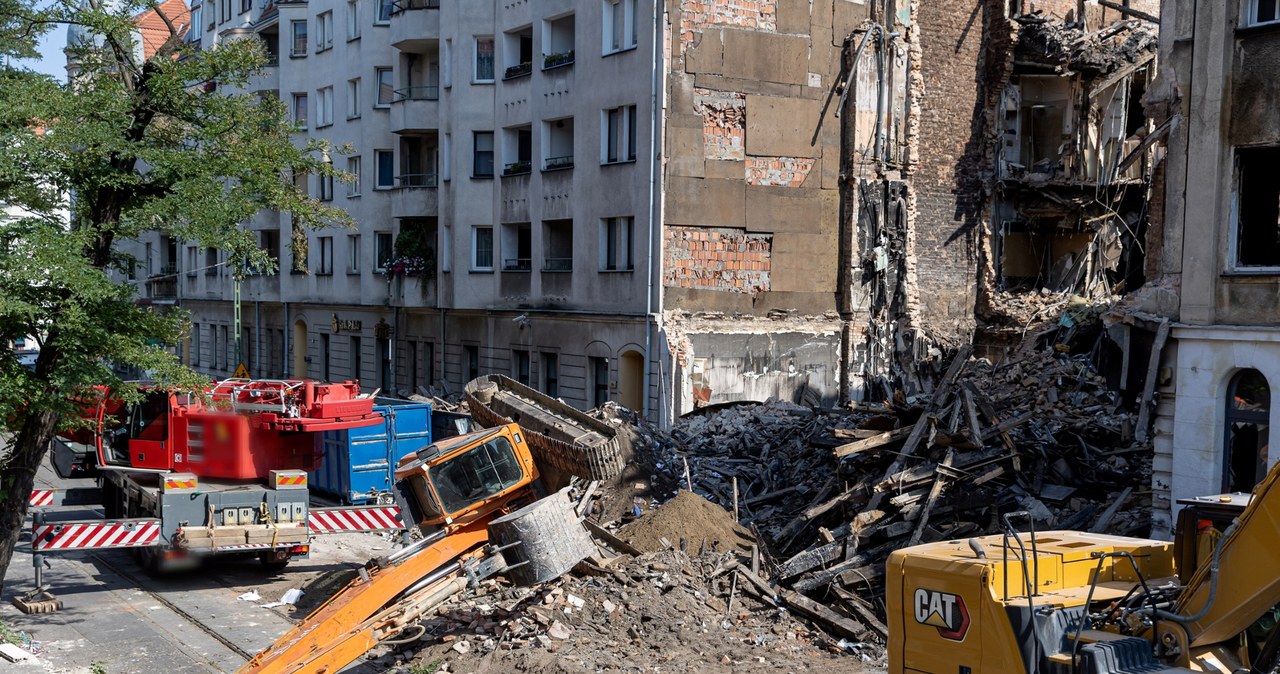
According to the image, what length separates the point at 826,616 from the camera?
13.3 metres

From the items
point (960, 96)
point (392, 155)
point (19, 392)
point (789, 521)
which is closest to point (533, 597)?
point (789, 521)

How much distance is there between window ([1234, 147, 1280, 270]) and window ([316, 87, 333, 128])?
3271cm

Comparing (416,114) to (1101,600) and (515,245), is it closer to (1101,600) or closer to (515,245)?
(515,245)

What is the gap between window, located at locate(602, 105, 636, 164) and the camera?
26766mm

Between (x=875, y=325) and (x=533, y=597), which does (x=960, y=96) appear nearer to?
(x=875, y=325)

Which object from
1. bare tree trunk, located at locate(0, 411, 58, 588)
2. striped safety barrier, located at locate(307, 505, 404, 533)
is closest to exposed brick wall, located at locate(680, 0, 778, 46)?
striped safety barrier, located at locate(307, 505, 404, 533)

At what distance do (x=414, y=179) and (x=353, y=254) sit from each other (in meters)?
4.54

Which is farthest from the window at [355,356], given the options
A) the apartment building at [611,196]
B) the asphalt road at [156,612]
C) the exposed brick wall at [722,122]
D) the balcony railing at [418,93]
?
the asphalt road at [156,612]

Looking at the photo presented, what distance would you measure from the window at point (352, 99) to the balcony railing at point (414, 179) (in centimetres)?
426

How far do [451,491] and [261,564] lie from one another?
5.66m

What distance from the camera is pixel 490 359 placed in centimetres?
3212

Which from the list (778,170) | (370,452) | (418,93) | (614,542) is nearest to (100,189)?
(614,542)

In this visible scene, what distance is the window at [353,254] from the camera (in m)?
39.0

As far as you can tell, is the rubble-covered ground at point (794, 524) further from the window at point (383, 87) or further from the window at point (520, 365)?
the window at point (383, 87)
